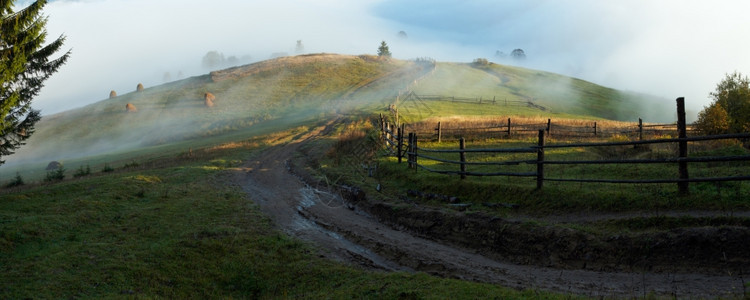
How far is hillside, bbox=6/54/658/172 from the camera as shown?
59500 mm

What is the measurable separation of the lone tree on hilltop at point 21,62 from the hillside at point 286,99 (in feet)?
111

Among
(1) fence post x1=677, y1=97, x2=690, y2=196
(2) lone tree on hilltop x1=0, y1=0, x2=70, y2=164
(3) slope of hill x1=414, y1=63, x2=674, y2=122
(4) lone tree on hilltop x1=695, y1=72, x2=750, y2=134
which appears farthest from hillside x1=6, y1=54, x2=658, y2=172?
(1) fence post x1=677, y1=97, x2=690, y2=196

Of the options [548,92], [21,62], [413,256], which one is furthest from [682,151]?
[548,92]

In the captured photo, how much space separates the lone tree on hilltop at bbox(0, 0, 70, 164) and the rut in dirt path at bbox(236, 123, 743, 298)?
9.28 m

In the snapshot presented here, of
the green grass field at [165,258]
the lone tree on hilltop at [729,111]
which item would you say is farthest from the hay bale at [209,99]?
the lone tree on hilltop at [729,111]

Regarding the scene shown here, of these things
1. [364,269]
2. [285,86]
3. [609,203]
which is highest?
[285,86]

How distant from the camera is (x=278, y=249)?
36.0ft

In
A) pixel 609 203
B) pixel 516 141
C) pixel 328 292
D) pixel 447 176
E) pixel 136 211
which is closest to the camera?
pixel 328 292

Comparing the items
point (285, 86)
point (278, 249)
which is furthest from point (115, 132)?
point (278, 249)

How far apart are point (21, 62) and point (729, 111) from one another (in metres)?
35.2

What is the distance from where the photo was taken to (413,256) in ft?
34.1

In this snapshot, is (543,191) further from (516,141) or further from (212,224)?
(516,141)

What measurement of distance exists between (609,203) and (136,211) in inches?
543

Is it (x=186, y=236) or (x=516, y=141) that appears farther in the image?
(x=516, y=141)
